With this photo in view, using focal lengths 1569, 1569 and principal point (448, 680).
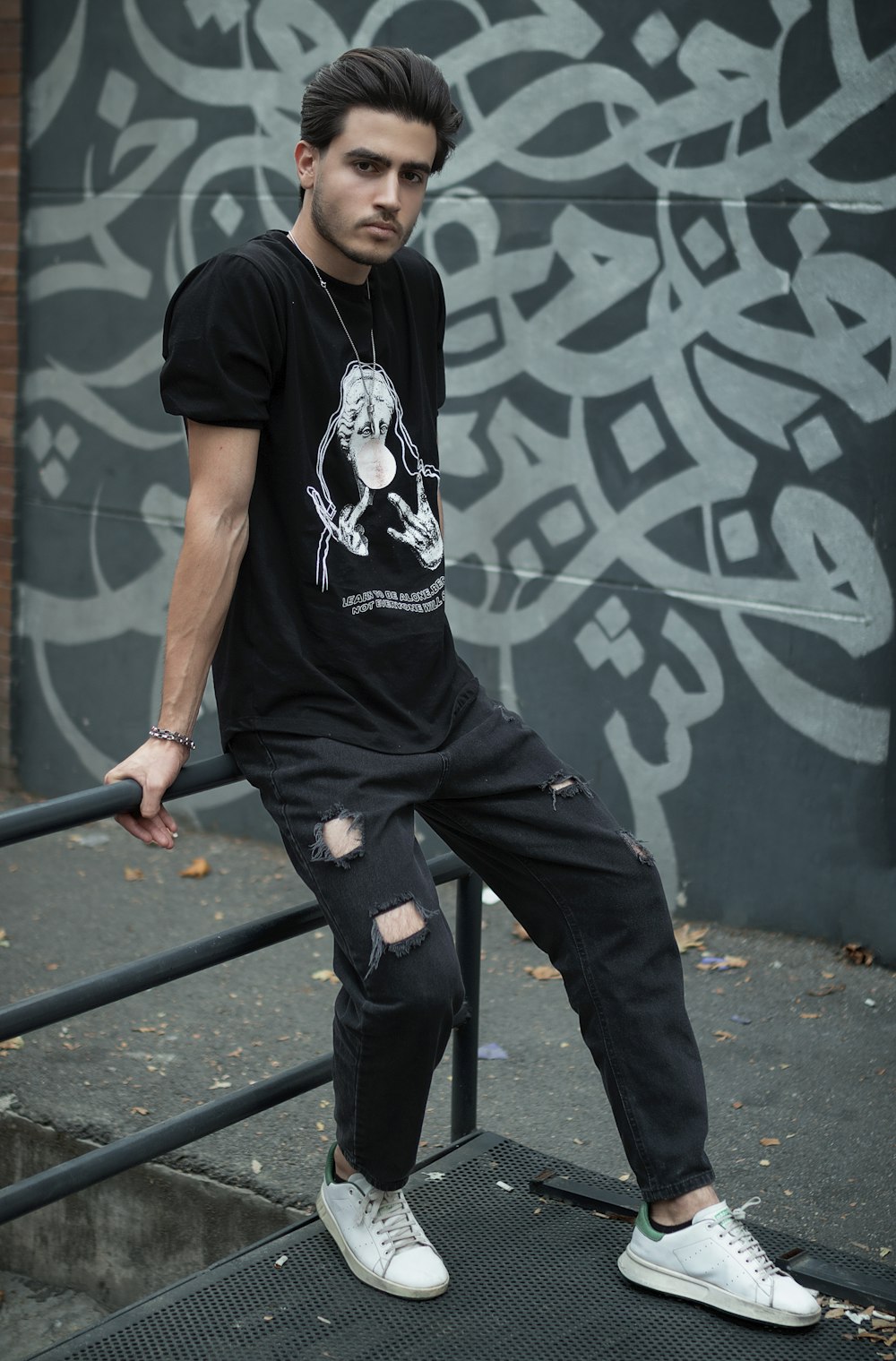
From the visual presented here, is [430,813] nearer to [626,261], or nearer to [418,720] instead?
[418,720]

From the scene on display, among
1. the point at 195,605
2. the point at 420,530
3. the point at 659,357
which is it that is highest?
the point at 659,357

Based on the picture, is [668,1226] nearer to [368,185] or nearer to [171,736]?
[171,736]

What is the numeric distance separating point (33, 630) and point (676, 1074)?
4.35 metres

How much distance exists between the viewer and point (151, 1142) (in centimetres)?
271

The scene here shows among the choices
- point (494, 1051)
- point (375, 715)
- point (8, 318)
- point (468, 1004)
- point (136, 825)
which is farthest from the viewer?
point (8, 318)

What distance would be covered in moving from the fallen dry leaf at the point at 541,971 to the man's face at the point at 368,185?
2.72 meters

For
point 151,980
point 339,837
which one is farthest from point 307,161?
point 151,980

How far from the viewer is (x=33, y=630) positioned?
6559 millimetres

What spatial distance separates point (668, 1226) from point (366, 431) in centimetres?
156

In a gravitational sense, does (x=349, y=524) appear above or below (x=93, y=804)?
above

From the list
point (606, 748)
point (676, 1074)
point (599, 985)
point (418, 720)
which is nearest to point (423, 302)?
point (418, 720)

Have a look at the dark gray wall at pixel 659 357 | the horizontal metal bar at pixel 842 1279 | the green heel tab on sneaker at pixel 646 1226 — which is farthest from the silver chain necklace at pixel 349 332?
the dark gray wall at pixel 659 357

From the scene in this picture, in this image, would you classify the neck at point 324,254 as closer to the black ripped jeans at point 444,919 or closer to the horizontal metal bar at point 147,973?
the black ripped jeans at point 444,919

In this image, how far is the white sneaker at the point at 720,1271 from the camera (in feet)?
9.11
